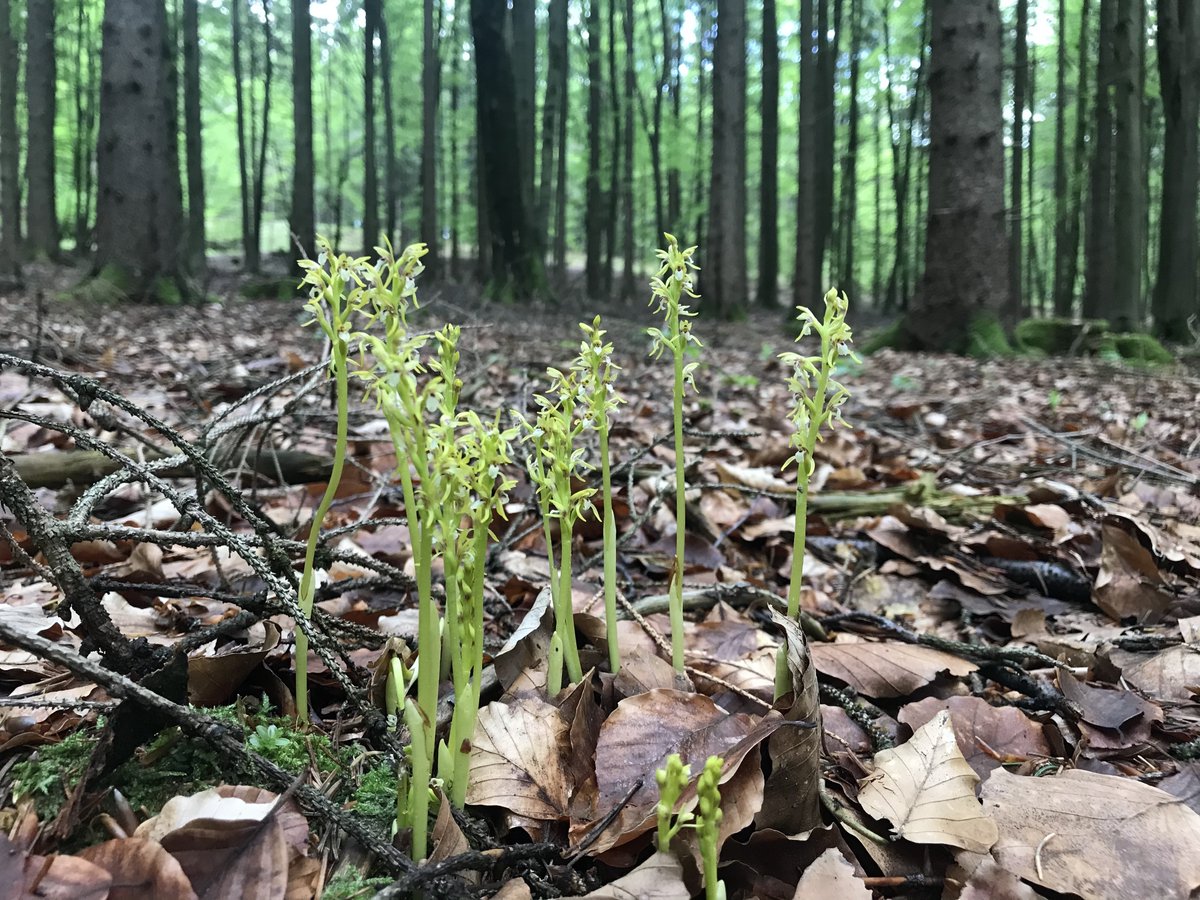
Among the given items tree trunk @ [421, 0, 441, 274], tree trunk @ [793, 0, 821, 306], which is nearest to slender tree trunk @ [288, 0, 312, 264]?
tree trunk @ [421, 0, 441, 274]

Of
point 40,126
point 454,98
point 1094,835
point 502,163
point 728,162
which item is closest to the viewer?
point 1094,835

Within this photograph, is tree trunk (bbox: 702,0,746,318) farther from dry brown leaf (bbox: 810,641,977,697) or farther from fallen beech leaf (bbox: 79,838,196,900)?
fallen beech leaf (bbox: 79,838,196,900)

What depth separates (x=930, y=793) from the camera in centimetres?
120

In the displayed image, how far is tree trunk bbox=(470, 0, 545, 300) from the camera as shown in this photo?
12.1 metres

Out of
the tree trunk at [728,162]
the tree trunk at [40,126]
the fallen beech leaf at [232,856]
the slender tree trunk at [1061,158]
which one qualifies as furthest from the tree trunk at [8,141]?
the slender tree trunk at [1061,158]

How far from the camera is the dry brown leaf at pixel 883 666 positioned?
161 centimetres

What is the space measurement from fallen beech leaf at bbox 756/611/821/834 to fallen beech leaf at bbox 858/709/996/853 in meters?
0.11

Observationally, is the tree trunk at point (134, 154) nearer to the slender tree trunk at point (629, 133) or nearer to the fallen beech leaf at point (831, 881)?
the fallen beech leaf at point (831, 881)

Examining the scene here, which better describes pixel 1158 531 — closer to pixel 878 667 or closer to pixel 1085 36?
pixel 878 667

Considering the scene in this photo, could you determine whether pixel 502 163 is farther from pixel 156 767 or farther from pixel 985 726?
pixel 156 767

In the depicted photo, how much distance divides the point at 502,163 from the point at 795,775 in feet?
40.6

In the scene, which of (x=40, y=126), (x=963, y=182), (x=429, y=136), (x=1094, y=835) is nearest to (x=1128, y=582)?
(x=1094, y=835)

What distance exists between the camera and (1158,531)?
2.47 meters

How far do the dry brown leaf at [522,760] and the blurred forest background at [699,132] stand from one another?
8.60m
